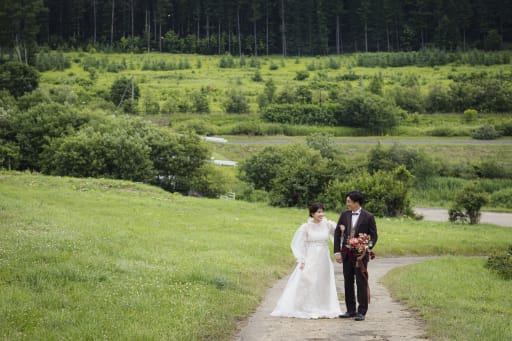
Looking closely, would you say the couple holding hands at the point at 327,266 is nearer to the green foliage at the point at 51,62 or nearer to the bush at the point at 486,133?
the bush at the point at 486,133

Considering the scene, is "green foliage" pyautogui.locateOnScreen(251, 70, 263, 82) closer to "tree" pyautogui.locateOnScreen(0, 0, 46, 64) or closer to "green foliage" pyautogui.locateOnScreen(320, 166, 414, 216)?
"tree" pyautogui.locateOnScreen(0, 0, 46, 64)

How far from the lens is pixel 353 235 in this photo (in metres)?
13.3

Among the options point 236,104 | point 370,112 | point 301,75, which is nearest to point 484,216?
point 370,112

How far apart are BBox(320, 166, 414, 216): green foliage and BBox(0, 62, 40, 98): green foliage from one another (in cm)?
5361

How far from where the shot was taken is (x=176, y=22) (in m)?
148

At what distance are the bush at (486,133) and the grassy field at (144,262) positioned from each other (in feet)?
133

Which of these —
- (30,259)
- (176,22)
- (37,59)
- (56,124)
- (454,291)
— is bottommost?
(454,291)

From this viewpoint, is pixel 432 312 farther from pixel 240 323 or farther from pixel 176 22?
pixel 176 22

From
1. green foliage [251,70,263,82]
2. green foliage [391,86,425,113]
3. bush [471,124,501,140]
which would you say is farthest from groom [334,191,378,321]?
green foliage [251,70,263,82]

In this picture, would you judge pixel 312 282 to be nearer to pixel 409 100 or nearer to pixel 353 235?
pixel 353 235

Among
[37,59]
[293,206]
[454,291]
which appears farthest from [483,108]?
[454,291]

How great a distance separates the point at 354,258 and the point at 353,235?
1.49 ft

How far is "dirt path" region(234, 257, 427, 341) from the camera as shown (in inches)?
452

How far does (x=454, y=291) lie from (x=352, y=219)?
4.61 m
